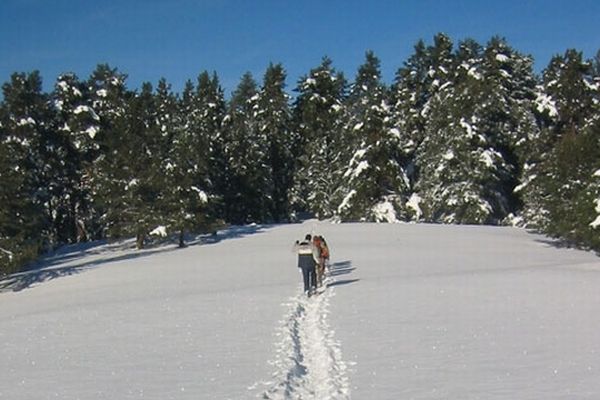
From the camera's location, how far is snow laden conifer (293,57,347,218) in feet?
199

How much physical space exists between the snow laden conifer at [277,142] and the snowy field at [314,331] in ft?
116

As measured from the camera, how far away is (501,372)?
10.0 meters

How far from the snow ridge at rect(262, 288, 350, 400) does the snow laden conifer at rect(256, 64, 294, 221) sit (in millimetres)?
46742

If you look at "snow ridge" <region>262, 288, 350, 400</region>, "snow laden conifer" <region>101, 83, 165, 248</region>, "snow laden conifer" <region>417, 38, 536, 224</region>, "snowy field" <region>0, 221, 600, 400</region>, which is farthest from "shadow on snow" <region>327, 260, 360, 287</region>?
"snow laden conifer" <region>417, 38, 536, 224</region>

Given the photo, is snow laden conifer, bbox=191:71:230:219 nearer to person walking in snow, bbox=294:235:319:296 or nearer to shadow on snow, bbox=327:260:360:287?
shadow on snow, bbox=327:260:360:287

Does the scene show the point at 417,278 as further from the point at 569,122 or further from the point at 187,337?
the point at 569,122

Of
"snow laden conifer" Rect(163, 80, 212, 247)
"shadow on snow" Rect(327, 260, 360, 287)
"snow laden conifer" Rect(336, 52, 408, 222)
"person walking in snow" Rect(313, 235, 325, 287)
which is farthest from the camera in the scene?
"snow laden conifer" Rect(336, 52, 408, 222)

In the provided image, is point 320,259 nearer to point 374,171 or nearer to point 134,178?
point 134,178

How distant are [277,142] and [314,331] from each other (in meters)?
51.8

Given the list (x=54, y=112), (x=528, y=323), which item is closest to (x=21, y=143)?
(x=54, y=112)

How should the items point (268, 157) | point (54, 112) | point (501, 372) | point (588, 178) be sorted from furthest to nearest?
point (268, 157)
point (54, 112)
point (588, 178)
point (501, 372)

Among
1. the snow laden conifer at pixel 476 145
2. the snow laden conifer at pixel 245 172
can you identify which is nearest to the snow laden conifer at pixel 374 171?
the snow laden conifer at pixel 476 145

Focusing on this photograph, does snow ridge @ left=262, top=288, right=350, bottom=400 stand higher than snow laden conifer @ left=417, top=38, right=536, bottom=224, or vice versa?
snow laden conifer @ left=417, top=38, right=536, bottom=224

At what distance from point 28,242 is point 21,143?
16.0 metres
